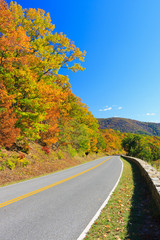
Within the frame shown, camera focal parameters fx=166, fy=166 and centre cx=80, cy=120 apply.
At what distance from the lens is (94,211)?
20.1 feet

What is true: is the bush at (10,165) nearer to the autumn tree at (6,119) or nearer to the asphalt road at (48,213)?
the autumn tree at (6,119)

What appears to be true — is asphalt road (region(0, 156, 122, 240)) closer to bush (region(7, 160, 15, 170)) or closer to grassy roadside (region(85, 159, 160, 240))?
grassy roadside (region(85, 159, 160, 240))

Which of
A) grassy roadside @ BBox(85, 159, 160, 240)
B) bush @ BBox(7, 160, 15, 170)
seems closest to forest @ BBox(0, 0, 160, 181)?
bush @ BBox(7, 160, 15, 170)

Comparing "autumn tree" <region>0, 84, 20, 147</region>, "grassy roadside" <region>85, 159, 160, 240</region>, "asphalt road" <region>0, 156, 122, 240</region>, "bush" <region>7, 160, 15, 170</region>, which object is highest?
"autumn tree" <region>0, 84, 20, 147</region>

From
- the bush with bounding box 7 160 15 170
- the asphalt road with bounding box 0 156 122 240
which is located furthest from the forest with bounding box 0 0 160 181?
the asphalt road with bounding box 0 156 122 240

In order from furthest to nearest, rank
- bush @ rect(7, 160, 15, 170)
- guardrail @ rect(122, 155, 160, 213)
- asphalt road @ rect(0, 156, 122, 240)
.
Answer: bush @ rect(7, 160, 15, 170), guardrail @ rect(122, 155, 160, 213), asphalt road @ rect(0, 156, 122, 240)

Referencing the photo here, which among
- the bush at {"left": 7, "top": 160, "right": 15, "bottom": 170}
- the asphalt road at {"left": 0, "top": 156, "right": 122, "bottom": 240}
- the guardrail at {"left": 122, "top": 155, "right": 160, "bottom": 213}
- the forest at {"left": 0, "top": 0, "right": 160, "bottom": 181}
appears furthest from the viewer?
the bush at {"left": 7, "top": 160, "right": 15, "bottom": 170}

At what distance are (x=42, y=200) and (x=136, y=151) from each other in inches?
3045

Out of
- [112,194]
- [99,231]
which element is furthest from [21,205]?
[112,194]

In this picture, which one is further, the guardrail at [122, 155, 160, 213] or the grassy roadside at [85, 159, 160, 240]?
the guardrail at [122, 155, 160, 213]

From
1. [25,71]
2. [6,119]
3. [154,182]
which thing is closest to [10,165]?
[6,119]

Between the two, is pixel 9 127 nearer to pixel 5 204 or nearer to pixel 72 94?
pixel 5 204

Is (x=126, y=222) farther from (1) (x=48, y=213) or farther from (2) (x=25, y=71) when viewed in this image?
(2) (x=25, y=71)

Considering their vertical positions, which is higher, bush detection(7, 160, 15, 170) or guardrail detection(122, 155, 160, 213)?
bush detection(7, 160, 15, 170)
